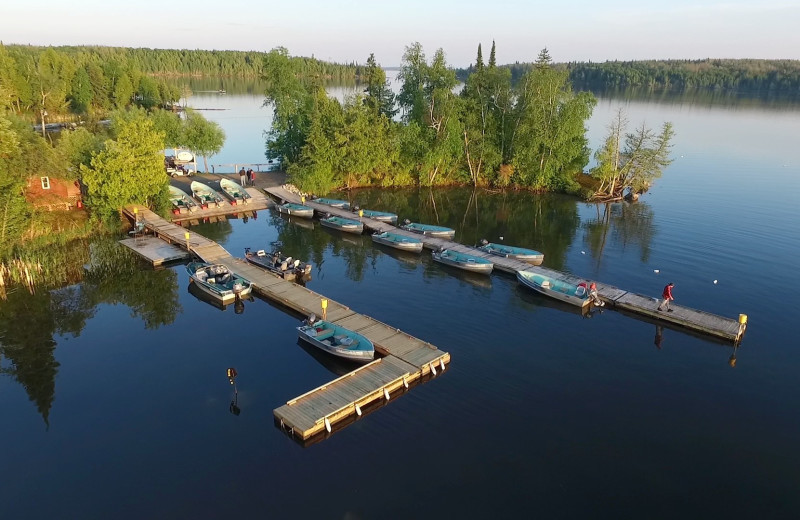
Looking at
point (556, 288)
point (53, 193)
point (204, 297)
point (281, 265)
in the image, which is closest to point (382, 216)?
point (281, 265)

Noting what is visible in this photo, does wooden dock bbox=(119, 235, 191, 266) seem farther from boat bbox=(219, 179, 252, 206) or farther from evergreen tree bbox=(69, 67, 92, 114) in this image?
evergreen tree bbox=(69, 67, 92, 114)

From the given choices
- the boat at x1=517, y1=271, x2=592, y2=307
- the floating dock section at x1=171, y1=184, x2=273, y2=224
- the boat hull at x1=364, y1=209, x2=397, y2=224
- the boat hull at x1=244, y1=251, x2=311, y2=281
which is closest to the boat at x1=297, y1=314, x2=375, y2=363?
the boat hull at x1=244, y1=251, x2=311, y2=281

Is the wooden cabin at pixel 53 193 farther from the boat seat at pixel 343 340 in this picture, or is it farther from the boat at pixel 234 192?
the boat seat at pixel 343 340

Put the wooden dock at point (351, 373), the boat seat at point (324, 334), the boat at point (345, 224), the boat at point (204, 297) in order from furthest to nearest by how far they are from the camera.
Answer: the boat at point (345, 224) → the boat at point (204, 297) → the boat seat at point (324, 334) → the wooden dock at point (351, 373)

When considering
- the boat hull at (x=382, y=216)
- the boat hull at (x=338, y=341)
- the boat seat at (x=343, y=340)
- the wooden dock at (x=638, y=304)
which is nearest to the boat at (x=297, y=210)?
the boat hull at (x=382, y=216)

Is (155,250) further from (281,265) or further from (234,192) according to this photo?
(234,192)

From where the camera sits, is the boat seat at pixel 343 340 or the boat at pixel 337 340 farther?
the boat seat at pixel 343 340
